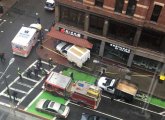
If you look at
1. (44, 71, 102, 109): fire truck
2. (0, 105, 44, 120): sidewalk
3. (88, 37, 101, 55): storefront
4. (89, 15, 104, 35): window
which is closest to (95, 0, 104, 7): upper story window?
(89, 15, 104, 35): window

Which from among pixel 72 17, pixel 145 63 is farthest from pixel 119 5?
pixel 145 63

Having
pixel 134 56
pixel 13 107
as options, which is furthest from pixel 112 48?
pixel 13 107

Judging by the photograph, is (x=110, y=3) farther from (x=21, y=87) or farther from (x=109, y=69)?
(x=21, y=87)

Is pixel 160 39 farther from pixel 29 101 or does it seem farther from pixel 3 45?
pixel 3 45

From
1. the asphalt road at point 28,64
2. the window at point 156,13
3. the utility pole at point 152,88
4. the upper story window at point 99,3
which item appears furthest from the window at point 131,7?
the asphalt road at point 28,64

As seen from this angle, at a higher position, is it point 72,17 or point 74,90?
point 72,17

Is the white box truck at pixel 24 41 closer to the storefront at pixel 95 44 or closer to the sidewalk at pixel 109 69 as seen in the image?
the sidewalk at pixel 109 69
